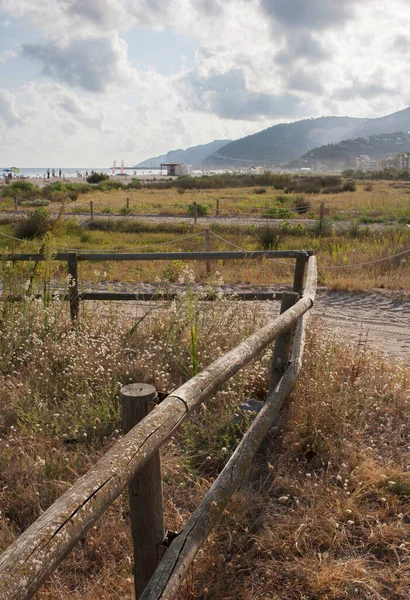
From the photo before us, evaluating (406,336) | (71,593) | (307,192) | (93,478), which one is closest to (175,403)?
(93,478)

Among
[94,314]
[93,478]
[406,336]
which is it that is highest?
[93,478]

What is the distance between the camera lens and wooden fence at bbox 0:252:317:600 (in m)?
1.14

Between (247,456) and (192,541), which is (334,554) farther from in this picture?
(192,541)

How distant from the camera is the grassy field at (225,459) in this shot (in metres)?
2.47

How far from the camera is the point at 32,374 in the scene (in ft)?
14.1

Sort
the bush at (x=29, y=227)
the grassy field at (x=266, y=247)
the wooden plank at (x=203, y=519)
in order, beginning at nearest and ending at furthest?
the wooden plank at (x=203, y=519) → the grassy field at (x=266, y=247) → the bush at (x=29, y=227)

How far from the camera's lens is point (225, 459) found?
11.1 feet

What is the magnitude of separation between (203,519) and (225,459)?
51.0 inches

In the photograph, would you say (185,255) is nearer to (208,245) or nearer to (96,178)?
(208,245)

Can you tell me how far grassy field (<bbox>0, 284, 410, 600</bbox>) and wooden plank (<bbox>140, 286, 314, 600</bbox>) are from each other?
0.29 meters

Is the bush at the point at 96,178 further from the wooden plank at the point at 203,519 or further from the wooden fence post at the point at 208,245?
the wooden plank at the point at 203,519

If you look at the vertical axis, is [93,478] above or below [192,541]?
above

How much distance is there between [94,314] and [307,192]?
118 feet

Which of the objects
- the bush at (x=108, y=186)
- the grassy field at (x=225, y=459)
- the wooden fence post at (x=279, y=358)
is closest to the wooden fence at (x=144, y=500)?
the grassy field at (x=225, y=459)
